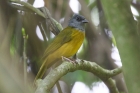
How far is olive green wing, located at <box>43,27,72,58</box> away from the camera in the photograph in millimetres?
2359

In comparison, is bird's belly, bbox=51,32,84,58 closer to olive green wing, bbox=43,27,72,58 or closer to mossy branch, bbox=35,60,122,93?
olive green wing, bbox=43,27,72,58

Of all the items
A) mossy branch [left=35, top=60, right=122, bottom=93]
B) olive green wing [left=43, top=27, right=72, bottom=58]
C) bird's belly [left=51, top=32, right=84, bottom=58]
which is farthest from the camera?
bird's belly [left=51, top=32, right=84, bottom=58]

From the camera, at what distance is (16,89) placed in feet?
1.62

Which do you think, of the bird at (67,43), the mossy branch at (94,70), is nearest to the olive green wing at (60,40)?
the bird at (67,43)

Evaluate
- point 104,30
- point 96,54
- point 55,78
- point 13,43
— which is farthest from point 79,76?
point 55,78

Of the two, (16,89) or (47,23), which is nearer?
(16,89)

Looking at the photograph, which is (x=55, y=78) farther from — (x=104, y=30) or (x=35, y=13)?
(x=104, y=30)

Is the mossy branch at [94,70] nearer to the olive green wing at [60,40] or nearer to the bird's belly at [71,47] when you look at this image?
the olive green wing at [60,40]

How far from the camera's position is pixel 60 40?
8.32ft

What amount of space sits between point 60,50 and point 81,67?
32.8 inches

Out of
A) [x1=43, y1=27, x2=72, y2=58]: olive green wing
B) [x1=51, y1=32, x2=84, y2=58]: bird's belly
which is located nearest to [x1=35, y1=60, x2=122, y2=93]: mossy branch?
[x1=43, y1=27, x2=72, y2=58]: olive green wing

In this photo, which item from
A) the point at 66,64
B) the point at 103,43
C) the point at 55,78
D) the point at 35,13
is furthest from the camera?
the point at 103,43

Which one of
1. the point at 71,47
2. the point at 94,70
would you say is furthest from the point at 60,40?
the point at 94,70

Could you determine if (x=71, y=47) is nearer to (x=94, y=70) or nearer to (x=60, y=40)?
(x=60, y=40)
